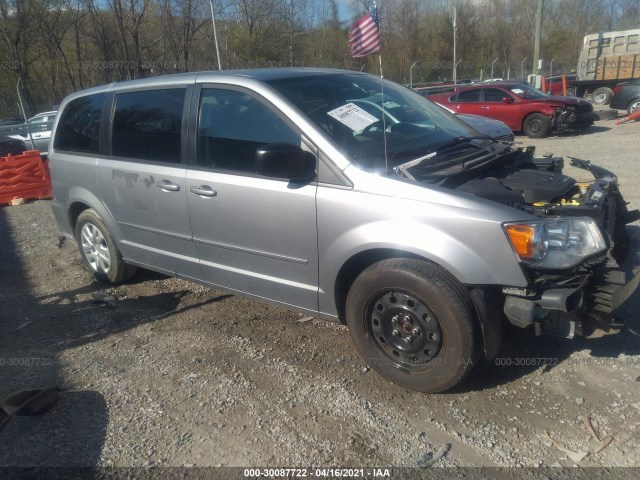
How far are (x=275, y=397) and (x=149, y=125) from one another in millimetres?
2377

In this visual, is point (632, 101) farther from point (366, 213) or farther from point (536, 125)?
point (366, 213)

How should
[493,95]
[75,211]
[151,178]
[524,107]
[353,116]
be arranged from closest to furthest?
[353,116] < [151,178] < [75,211] < [524,107] < [493,95]

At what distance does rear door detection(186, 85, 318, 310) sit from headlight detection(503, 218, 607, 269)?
3.91 feet

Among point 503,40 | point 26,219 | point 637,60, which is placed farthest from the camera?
point 503,40

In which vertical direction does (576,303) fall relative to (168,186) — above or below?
below

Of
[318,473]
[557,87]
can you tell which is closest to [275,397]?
[318,473]

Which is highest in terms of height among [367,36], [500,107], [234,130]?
[367,36]

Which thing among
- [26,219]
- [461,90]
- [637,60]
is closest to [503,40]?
[637,60]

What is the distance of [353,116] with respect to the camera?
3357 millimetres

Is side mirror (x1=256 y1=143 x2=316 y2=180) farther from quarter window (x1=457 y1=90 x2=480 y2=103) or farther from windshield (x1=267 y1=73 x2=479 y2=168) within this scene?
quarter window (x1=457 y1=90 x2=480 y2=103)

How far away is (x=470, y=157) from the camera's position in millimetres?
3416

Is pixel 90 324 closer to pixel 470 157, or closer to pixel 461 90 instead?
pixel 470 157

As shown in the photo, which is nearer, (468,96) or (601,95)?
(468,96)

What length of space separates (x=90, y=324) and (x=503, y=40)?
55.2m
